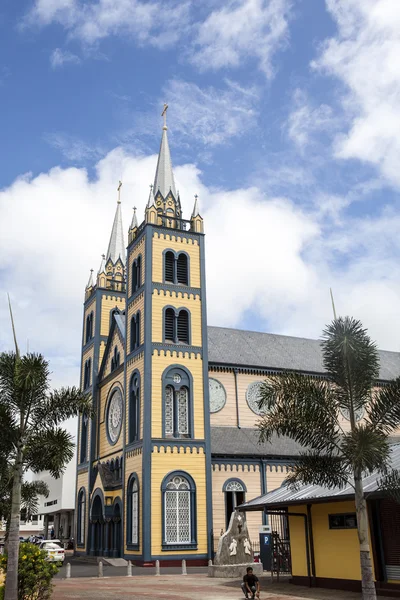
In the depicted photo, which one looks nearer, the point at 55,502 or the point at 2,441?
the point at 2,441

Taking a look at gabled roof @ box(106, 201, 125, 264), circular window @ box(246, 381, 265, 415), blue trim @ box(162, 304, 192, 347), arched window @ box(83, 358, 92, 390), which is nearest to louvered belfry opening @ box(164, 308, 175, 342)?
blue trim @ box(162, 304, 192, 347)

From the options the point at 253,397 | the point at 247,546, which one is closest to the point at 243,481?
the point at 253,397

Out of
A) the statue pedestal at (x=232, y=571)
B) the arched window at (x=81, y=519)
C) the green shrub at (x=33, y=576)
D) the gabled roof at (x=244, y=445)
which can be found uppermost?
the gabled roof at (x=244, y=445)

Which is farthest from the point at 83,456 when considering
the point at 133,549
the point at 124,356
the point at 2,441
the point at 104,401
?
the point at 2,441

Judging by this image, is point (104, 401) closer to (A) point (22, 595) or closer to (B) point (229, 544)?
(B) point (229, 544)

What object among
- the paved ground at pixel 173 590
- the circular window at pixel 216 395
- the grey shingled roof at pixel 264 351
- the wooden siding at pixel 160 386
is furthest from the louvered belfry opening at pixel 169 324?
the paved ground at pixel 173 590

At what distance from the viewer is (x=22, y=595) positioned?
53.4 ft

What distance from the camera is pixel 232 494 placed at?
121 feet

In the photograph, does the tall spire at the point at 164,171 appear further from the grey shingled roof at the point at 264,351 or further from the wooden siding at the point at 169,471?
the wooden siding at the point at 169,471

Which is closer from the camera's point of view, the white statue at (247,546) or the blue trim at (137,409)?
the white statue at (247,546)

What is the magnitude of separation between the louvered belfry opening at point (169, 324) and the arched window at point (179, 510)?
26.5ft

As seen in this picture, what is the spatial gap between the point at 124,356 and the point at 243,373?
801 centimetres

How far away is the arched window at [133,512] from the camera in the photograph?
3475cm

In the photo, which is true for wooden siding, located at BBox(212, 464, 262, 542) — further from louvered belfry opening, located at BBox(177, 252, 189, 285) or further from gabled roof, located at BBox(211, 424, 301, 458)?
louvered belfry opening, located at BBox(177, 252, 189, 285)
